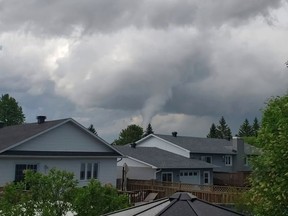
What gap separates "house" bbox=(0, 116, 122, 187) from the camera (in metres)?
26.0

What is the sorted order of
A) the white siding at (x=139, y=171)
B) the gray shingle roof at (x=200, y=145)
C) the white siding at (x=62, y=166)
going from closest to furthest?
the white siding at (x=62, y=166) → the white siding at (x=139, y=171) → the gray shingle roof at (x=200, y=145)

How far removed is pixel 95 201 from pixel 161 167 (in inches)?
1106

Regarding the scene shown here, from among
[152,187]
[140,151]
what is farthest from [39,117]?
[140,151]

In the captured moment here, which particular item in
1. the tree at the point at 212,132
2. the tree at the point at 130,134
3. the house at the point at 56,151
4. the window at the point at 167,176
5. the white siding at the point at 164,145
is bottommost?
the window at the point at 167,176

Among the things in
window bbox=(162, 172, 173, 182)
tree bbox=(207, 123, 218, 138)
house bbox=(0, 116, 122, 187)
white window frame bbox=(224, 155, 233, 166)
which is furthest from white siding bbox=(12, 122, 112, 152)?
tree bbox=(207, 123, 218, 138)

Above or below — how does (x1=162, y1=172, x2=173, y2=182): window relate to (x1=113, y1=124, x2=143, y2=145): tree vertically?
below

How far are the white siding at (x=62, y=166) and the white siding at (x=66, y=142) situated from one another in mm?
797

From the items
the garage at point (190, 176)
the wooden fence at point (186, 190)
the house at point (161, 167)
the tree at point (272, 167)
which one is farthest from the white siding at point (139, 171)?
the tree at point (272, 167)

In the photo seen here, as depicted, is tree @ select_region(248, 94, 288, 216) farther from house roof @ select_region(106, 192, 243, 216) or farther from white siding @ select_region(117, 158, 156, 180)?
white siding @ select_region(117, 158, 156, 180)

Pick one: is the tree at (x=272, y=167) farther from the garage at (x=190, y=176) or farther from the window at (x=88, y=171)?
the garage at (x=190, y=176)

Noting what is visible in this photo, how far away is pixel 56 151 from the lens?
28.4 metres

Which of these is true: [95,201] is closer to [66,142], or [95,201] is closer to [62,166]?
[62,166]

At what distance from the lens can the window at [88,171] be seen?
97.3 ft

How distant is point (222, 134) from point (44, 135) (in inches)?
4236
